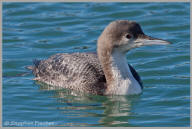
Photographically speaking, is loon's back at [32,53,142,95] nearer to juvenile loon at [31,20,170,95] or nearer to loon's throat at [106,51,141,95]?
juvenile loon at [31,20,170,95]

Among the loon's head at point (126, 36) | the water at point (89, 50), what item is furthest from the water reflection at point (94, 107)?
the loon's head at point (126, 36)

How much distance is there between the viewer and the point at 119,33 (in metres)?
10.4

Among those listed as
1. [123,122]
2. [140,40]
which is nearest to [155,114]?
[123,122]

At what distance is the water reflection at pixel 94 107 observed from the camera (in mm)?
9961

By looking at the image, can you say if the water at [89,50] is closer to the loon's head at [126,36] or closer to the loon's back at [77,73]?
the loon's back at [77,73]

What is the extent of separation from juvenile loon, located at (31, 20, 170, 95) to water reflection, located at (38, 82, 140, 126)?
134mm

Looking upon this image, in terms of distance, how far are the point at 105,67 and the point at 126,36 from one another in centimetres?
84

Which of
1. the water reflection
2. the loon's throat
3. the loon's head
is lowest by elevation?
the water reflection

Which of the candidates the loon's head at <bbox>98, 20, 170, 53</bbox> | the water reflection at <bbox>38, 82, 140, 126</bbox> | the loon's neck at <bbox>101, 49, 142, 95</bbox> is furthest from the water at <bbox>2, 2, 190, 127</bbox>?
the loon's head at <bbox>98, 20, 170, 53</bbox>

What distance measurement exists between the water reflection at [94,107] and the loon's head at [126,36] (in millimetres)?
1063

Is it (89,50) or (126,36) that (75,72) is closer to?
(126,36)

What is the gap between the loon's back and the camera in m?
11.2

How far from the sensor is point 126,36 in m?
10.4

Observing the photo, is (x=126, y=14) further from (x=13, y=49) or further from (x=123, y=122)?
(x=123, y=122)
